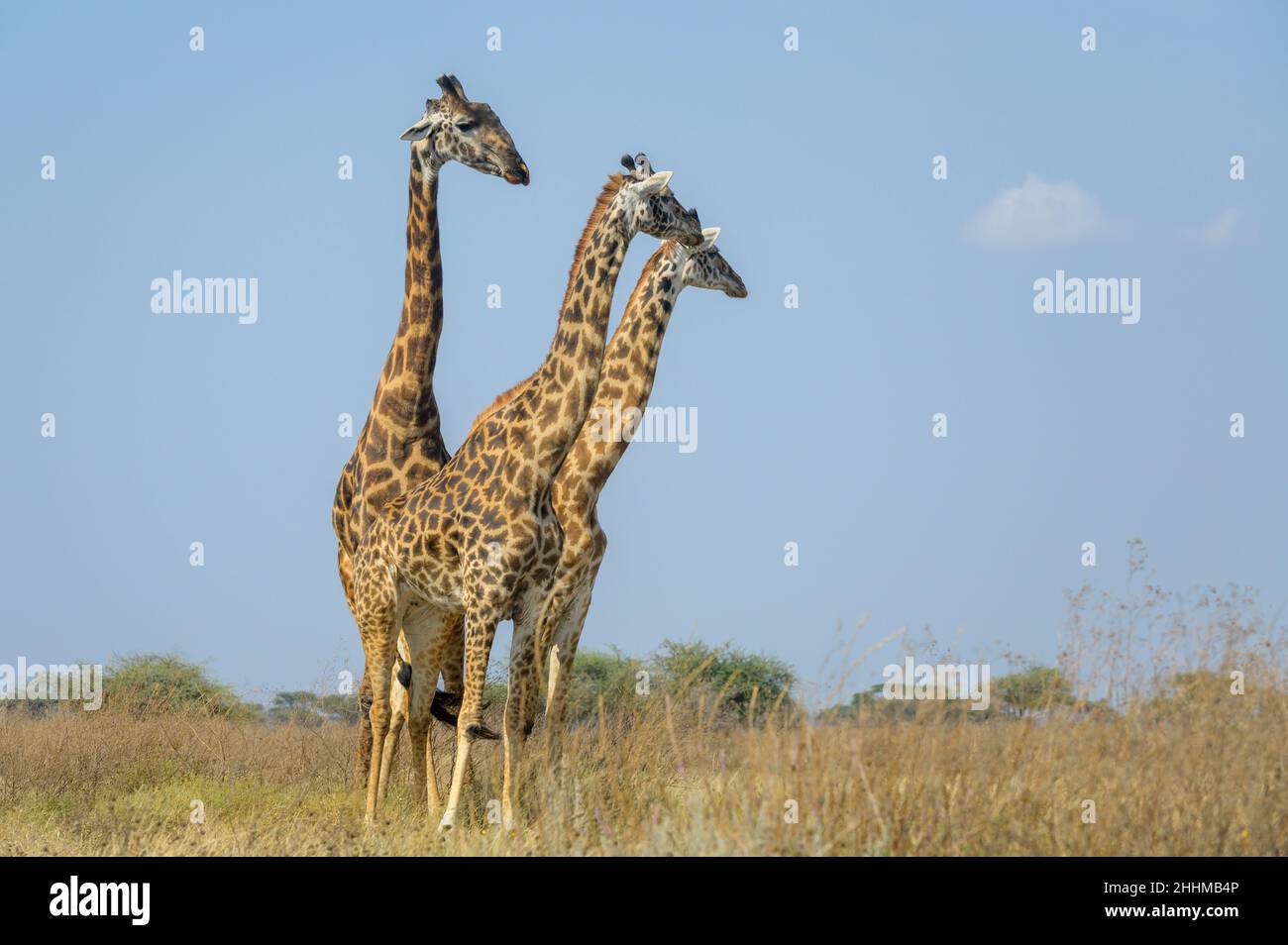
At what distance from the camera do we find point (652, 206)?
1112cm

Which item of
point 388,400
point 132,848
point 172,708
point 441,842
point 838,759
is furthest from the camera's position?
point 172,708

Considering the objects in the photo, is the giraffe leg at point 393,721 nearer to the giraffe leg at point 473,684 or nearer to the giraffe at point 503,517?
the giraffe at point 503,517

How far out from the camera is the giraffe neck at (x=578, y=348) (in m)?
10.8

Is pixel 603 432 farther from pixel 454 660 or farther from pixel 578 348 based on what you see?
pixel 454 660

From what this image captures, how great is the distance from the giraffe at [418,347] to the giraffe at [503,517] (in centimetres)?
69

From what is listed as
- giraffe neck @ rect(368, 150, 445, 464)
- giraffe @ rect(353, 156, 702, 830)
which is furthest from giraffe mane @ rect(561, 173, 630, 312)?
giraffe neck @ rect(368, 150, 445, 464)

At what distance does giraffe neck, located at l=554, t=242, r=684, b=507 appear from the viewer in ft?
40.8

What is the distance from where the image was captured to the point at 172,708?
1836 centimetres

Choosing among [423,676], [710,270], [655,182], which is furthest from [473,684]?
[710,270]

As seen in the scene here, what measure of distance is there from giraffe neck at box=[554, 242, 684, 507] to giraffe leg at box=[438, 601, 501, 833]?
7.38 ft
